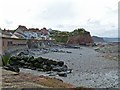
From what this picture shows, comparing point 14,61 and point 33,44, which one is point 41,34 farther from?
point 14,61

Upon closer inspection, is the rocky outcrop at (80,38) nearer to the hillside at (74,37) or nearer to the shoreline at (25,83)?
the hillside at (74,37)

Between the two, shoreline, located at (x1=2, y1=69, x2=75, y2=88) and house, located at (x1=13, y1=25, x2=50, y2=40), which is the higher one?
house, located at (x1=13, y1=25, x2=50, y2=40)

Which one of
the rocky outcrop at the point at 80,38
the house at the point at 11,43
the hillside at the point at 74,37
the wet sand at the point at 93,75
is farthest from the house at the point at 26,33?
the wet sand at the point at 93,75

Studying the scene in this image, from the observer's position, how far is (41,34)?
131125mm

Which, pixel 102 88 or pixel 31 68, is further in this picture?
pixel 31 68

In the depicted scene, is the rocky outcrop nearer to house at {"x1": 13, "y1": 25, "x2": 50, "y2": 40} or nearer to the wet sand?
house at {"x1": 13, "y1": 25, "x2": 50, "y2": 40}

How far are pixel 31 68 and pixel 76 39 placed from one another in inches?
4390

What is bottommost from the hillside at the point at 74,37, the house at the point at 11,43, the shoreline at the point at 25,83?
the shoreline at the point at 25,83

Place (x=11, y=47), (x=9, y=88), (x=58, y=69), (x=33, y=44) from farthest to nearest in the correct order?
(x=33, y=44) → (x=11, y=47) → (x=58, y=69) → (x=9, y=88)

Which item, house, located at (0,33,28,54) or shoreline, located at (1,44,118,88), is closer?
shoreline, located at (1,44,118,88)

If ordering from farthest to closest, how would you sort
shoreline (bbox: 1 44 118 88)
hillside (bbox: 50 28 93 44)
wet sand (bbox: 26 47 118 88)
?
hillside (bbox: 50 28 93 44) < wet sand (bbox: 26 47 118 88) < shoreline (bbox: 1 44 118 88)

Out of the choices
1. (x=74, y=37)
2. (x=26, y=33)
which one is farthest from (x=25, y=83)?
(x=74, y=37)

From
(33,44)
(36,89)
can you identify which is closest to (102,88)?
(36,89)

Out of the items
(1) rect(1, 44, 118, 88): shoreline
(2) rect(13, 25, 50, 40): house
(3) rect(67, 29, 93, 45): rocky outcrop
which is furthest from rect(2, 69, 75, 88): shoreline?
(3) rect(67, 29, 93, 45): rocky outcrop
